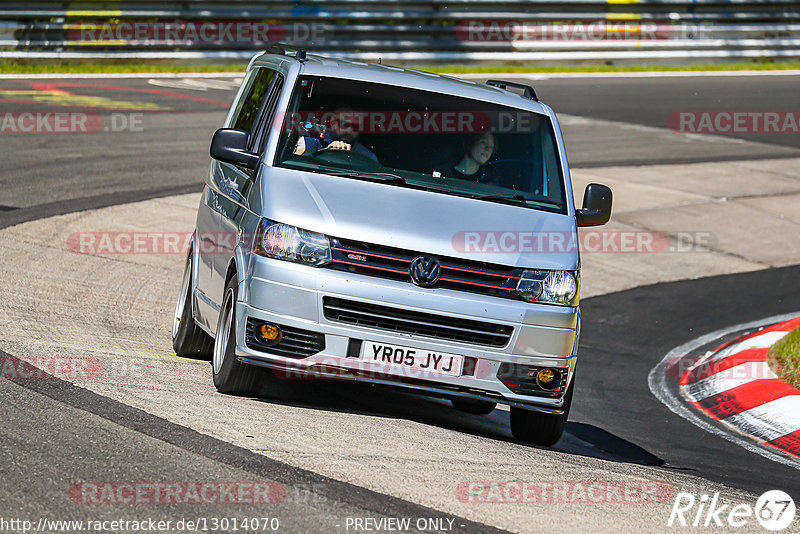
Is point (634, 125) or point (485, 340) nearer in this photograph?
point (485, 340)

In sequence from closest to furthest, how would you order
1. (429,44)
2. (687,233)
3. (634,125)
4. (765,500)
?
(765,500)
(687,233)
(634,125)
(429,44)

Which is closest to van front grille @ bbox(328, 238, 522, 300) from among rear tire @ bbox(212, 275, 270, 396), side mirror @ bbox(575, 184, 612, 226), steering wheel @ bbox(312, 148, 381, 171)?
rear tire @ bbox(212, 275, 270, 396)

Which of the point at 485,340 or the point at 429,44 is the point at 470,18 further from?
the point at 485,340

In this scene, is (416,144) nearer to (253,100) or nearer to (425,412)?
(253,100)

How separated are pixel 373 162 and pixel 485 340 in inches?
52.9

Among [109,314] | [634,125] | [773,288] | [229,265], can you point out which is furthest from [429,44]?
[229,265]

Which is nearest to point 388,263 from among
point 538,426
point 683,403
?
point 538,426

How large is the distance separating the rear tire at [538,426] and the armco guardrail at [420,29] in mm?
18683

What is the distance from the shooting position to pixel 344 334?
6.25 m

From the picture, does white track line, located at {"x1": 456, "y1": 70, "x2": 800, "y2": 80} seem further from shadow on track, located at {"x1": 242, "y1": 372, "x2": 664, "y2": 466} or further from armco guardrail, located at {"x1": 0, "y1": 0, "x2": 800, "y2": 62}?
shadow on track, located at {"x1": 242, "y1": 372, "x2": 664, "y2": 466}

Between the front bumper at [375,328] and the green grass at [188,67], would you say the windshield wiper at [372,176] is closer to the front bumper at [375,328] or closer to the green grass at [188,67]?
the front bumper at [375,328]

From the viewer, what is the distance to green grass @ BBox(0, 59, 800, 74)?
76.9 feet

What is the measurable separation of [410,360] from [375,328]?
24 cm

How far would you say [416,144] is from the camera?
23.8 feet
